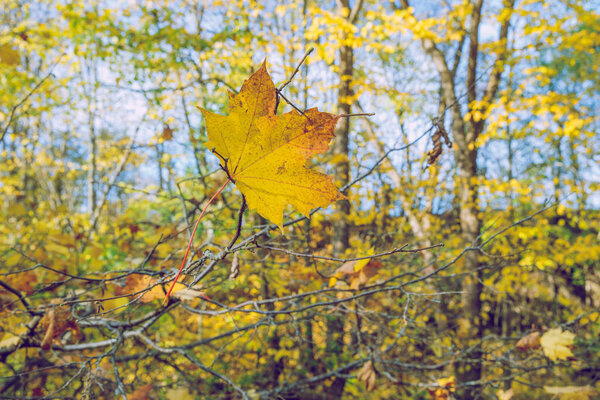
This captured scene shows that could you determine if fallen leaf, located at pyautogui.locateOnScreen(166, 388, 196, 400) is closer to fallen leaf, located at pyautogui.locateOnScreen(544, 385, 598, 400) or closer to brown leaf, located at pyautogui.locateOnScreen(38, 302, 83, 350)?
brown leaf, located at pyautogui.locateOnScreen(38, 302, 83, 350)

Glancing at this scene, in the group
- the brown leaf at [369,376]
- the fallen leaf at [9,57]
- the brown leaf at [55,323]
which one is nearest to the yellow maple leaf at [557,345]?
the brown leaf at [369,376]

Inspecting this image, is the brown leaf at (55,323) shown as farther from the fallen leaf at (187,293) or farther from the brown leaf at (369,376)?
the brown leaf at (369,376)

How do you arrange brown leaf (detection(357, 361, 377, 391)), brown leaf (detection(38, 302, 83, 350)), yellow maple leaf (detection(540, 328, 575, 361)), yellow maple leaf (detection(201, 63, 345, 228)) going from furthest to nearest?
yellow maple leaf (detection(540, 328, 575, 361)) < brown leaf (detection(357, 361, 377, 391)) < brown leaf (detection(38, 302, 83, 350)) < yellow maple leaf (detection(201, 63, 345, 228))

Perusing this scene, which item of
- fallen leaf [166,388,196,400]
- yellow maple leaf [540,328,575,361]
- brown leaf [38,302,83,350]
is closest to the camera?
brown leaf [38,302,83,350]

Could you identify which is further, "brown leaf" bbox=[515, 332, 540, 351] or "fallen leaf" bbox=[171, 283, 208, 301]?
"brown leaf" bbox=[515, 332, 540, 351]

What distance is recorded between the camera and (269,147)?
0.60 meters

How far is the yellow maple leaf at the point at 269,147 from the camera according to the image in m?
0.57

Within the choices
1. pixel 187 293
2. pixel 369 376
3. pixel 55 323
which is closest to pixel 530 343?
pixel 369 376

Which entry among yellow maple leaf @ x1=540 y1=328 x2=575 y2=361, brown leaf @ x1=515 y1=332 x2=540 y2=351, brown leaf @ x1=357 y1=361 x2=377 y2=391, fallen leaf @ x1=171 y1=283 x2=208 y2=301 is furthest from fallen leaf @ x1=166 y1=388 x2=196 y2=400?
yellow maple leaf @ x1=540 y1=328 x2=575 y2=361

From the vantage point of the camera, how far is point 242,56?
3611mm

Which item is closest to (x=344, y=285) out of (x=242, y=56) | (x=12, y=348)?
(x=12, y=348)

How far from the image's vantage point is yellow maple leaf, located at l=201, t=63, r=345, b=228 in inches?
22.4

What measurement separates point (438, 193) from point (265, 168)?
13.3 feet

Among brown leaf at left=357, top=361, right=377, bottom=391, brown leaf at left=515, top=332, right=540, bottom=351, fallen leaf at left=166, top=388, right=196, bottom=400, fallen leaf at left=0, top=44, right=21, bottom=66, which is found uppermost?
fallen leaf at left=0, top=44, right=21, bottom=66
